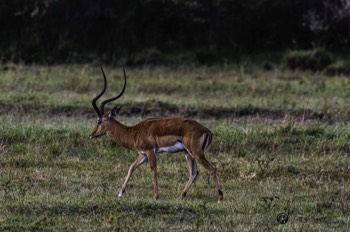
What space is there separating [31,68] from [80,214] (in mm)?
14855

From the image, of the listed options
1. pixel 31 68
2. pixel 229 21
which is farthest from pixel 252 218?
pixel 229 21

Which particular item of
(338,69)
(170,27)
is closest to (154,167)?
(338,69)

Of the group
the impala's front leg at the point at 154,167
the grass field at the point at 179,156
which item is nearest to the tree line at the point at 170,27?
the grass field at the point at 179,156

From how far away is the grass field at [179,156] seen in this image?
29.9ft

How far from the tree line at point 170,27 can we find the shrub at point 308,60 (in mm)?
1380

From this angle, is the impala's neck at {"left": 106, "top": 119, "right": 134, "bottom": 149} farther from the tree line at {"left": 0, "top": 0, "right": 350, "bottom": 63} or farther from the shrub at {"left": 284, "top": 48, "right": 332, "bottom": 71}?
the tree line at {"left": 0, "top": 0, "right": 350, "bottom": 63}

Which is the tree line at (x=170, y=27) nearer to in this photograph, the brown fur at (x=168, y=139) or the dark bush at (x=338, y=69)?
the dark bush at (x=338, y=69)

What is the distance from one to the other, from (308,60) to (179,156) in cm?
1379

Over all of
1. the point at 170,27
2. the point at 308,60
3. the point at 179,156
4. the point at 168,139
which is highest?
the point at 170,27

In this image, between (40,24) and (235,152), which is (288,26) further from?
(235,152)

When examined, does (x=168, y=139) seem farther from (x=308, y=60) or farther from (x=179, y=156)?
(x=308, y=60)

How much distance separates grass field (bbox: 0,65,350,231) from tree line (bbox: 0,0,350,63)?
428 cm

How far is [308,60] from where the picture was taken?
2611 centimetres

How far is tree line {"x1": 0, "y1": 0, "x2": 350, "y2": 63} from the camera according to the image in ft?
89.8
